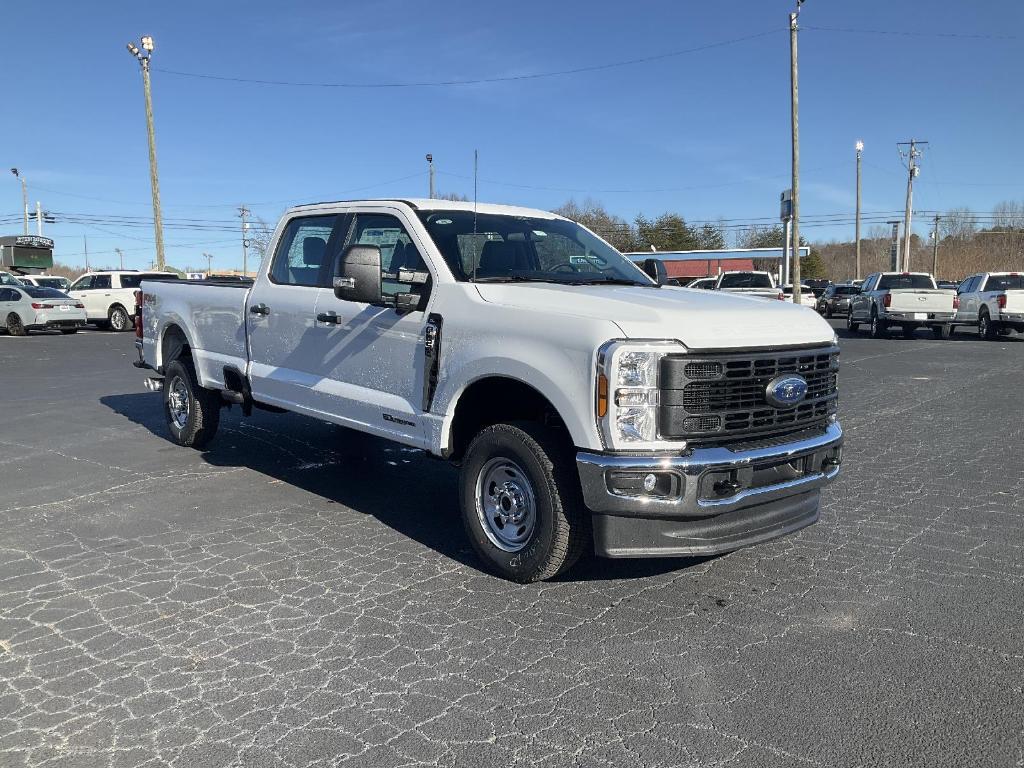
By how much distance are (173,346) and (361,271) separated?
12.8ft

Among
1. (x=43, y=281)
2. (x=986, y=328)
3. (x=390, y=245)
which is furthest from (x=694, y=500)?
(x=43, y=281)

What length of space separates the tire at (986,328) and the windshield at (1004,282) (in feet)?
2.71

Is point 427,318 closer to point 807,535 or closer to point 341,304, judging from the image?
point 341,304

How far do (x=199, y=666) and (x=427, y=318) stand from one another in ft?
7.40

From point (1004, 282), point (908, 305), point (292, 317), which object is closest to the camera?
point (292, 317)

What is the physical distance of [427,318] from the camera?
4.93 metres

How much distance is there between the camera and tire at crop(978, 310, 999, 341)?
2245cm

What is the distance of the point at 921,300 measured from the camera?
22.8 meters

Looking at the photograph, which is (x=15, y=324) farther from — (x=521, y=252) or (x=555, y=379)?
(x=555, y=379)

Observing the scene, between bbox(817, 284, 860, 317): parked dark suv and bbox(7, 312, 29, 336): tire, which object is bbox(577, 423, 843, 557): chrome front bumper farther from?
bbox(817, 284, 860, 317): parked dark suv

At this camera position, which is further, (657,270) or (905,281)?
(905,281)

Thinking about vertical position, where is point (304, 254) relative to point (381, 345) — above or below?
above

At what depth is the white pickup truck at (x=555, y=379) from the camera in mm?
3900

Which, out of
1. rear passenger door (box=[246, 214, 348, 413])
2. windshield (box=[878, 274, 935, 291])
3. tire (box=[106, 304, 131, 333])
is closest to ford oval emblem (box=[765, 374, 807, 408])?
rear passenger door (box=[246, 214, 348, 413])
